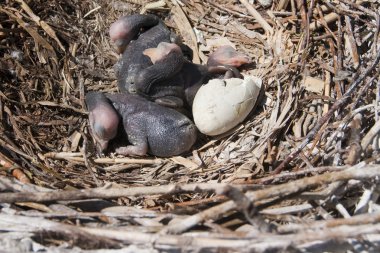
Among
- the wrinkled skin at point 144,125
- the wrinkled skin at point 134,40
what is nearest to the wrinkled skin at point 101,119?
the wrinkled skin at point 144,125

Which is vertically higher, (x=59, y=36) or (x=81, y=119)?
(x=59, y=36)

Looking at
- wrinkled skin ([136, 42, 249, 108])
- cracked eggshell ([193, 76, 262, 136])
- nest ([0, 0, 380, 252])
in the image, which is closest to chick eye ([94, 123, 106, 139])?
nest ([0, 0, 380, 252])

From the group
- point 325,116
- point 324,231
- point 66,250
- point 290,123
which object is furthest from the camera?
point 290,123

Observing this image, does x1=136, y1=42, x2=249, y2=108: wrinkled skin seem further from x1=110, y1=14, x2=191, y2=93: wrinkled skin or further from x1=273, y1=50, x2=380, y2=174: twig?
x1=273, y1=50, x2=380, y2=174: twig

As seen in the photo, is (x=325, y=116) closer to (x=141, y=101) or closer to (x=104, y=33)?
(x=141, y=101)

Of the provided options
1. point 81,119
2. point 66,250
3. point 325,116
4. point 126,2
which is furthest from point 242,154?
point 126,2

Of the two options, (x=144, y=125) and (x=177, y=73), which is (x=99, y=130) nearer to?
(x=144, y=125)
